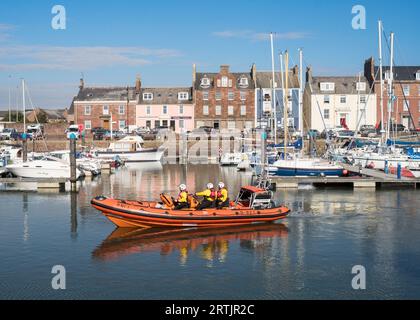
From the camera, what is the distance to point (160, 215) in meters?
25.6

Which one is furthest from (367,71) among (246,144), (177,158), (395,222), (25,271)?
(25,271)

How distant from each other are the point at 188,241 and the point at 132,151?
44.1m

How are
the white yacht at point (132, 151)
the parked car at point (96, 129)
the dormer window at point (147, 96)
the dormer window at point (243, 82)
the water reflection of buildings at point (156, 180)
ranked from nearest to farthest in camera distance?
the water reflection of buildings at point (156, 180) < the white yacht at point (132, 151) < the parked car at point (96, 129) < the dormer window at point (243, 82) < the dormer window at point (147, 96)

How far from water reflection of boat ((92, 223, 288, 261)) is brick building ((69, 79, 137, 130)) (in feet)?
206

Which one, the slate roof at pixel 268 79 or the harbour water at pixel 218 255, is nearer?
the harbour water at pixel 218 255

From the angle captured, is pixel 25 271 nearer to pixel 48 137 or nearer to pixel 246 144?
pixel 246 144

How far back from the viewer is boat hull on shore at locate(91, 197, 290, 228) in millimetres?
25656

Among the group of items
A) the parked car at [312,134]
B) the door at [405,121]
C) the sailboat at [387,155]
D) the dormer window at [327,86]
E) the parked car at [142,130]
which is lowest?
the sailboat at [387,155]

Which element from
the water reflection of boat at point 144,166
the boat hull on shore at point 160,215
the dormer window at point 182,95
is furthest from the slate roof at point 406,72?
the boat hull on shore at point 160,215

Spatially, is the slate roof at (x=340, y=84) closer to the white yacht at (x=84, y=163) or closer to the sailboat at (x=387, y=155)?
the sailboat at (x=387, y=155)

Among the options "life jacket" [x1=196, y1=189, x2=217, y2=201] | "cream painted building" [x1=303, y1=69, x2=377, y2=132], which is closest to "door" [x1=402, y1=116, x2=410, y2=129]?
"cream painted building" [x1=303, y1=69, x2=377, y2=132]

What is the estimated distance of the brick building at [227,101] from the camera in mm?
86688

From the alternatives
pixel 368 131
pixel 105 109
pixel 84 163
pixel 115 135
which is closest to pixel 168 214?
pixel 84 163

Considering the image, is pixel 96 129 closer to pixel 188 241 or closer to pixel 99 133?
pixel 99 133
